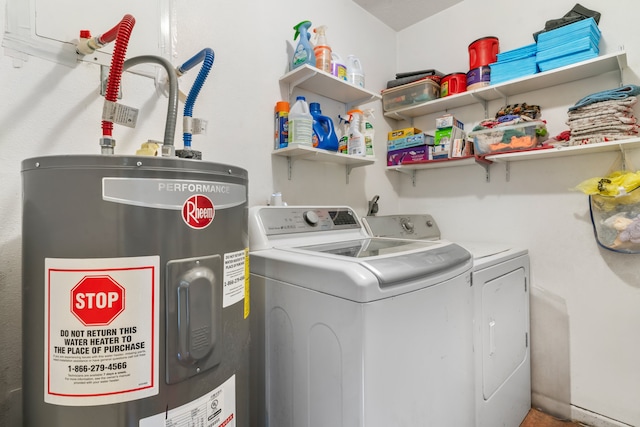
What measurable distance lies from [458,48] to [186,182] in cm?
247

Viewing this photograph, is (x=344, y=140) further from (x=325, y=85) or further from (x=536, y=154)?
(x=536, y=154)

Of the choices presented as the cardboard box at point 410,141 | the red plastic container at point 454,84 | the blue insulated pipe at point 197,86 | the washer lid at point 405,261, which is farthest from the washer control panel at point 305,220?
the red plastic container at point 454,84

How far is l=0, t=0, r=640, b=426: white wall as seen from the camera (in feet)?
3.55

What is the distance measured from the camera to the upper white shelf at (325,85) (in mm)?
1771

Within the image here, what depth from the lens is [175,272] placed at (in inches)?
27.8

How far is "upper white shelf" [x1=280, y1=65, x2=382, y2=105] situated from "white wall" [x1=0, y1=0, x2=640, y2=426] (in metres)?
0.10

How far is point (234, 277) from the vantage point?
0.84 metres

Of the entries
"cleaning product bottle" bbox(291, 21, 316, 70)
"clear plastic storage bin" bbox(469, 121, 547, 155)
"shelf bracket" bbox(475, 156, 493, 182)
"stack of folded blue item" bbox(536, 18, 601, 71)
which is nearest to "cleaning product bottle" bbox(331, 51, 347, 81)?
"cleaning product bottle" bbox(291, 21, 316, 70)

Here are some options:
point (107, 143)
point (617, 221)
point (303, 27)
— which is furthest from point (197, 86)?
point (617, 221)

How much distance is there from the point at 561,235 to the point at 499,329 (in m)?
0.84

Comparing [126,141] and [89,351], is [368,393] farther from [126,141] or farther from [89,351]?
[126,141]

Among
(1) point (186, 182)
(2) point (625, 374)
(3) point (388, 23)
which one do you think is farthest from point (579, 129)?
(1) point (186, 182)

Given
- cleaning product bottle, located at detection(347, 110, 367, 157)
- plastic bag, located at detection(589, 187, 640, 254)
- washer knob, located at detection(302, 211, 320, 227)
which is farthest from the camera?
cleaning product bottle, located at detection(347, 110, 367, 157)

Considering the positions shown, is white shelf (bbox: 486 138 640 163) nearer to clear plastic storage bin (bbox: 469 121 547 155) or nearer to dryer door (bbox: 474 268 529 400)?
clear plastic storage bin (bbox: 469 121 547 155)
